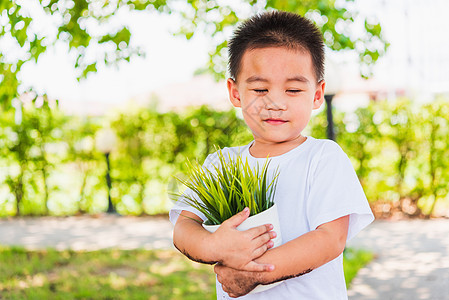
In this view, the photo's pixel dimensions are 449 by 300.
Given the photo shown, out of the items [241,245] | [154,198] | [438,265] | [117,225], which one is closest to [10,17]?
[241,245]

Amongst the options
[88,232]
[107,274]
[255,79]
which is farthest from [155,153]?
[255,79]

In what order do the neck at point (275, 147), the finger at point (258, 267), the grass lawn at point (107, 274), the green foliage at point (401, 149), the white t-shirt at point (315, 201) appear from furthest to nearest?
1. the green foliage at point (401, 149)
2. the grass lawn at point (107, 274)
3. the neck at point (275, 147)
4. the white t-shirt at point (315, 201)
5. the finger at point (258, 267)

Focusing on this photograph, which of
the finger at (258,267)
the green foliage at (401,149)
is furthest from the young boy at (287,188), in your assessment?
the green foliage at (401,149)

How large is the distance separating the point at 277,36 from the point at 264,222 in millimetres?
548

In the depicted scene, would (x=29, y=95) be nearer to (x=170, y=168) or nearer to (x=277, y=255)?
(x=277, y=255)

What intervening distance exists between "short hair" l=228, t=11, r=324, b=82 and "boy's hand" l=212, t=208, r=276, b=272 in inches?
19.9

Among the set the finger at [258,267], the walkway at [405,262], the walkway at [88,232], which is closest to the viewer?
the finger at [258,267]

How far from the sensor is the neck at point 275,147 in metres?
1.48

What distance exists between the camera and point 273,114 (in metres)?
1.41

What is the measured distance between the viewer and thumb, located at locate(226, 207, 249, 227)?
1.25 meters

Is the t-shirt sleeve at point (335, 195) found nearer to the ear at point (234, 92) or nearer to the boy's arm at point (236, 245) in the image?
the boy's arm at point (236, 245)

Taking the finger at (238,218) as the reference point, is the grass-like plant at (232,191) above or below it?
above

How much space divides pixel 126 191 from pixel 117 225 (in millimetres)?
921

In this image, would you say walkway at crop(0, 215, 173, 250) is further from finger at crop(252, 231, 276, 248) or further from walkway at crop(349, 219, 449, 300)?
finger at crop(252, 231, 276, 248)
